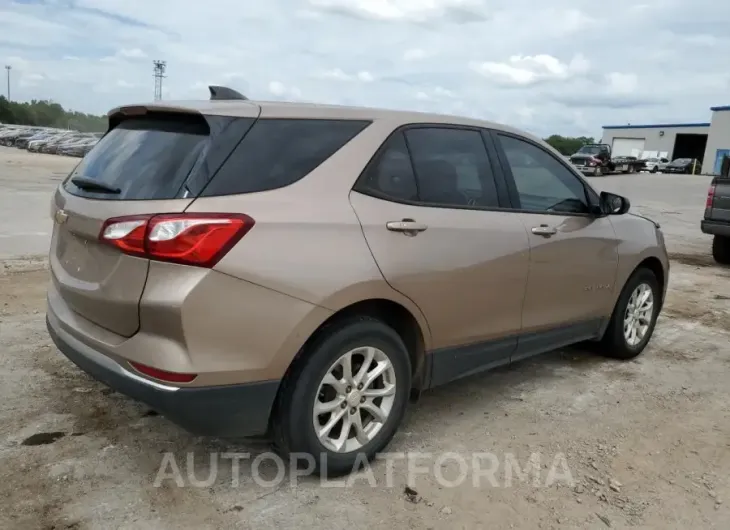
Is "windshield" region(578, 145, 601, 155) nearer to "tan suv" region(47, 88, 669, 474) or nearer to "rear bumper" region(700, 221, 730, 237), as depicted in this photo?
"rear bumper" region(700, 221, 730, 237)

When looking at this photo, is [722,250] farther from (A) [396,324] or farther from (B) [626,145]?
(B) [626,145]

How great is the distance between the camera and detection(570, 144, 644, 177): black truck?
3453 centimetres

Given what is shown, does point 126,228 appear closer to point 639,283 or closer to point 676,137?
point 639,283

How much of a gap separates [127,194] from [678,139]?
68.7 meters

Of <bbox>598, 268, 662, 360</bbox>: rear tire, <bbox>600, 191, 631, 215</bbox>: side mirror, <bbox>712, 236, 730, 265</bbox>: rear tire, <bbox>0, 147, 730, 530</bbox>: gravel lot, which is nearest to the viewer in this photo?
<bbox>0, 147, 730, 530</bbox>: gravel lot

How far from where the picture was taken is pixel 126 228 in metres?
2.60

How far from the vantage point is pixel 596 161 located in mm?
34719

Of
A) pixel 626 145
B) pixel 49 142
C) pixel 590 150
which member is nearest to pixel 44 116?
pixel 49 142

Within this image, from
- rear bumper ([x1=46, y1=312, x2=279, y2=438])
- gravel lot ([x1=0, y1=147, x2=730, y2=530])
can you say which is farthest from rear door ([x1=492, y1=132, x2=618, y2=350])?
rear bumper ([x1=46, y1=312, x2=279, y2=438])

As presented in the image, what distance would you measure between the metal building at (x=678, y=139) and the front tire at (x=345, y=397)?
55554mm

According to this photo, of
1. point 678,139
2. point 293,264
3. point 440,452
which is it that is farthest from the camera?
point 678,139

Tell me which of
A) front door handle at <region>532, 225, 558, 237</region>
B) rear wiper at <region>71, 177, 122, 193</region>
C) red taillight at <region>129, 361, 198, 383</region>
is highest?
rear wiper at <region>71, 177, 122, 193</region>

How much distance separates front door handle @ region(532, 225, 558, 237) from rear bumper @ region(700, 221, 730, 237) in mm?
6780

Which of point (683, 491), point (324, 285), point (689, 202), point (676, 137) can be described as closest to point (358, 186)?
point (324, 285)
